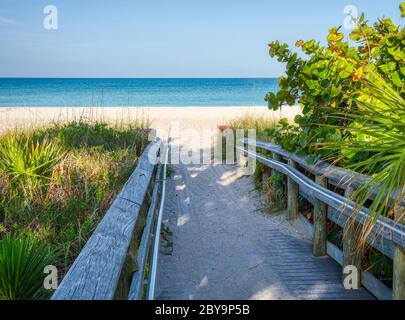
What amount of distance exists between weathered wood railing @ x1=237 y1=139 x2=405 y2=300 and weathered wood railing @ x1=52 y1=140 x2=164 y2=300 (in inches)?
68.1

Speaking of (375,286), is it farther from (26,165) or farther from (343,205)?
(26,165)

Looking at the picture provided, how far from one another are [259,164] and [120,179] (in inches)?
123

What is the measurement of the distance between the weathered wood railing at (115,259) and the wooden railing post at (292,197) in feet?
6.97

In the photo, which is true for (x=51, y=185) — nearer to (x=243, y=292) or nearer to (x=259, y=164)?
(x=243, y=292)

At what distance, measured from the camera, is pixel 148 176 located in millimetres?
6105

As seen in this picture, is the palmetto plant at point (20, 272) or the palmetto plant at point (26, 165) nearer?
the palmetto plant at point (20, 272)

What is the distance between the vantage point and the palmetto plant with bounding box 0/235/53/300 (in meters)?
2.89

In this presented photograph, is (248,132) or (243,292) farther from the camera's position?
(248,132)

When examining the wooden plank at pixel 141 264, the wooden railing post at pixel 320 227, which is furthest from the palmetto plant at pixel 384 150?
the wooden plank at pixel 141 264

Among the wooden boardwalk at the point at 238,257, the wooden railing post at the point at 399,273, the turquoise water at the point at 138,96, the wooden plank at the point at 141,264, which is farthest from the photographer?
the turquoise water at the point at 138,96

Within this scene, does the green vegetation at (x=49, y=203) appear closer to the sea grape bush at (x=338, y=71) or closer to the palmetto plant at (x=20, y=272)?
the palmetto plant at (x=20, y=272)

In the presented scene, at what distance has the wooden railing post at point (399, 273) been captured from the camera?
334 centimetres

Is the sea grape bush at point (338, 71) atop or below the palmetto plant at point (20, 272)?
atop

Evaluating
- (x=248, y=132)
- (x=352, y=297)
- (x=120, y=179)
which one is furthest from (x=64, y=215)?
(x=248, y=132)
